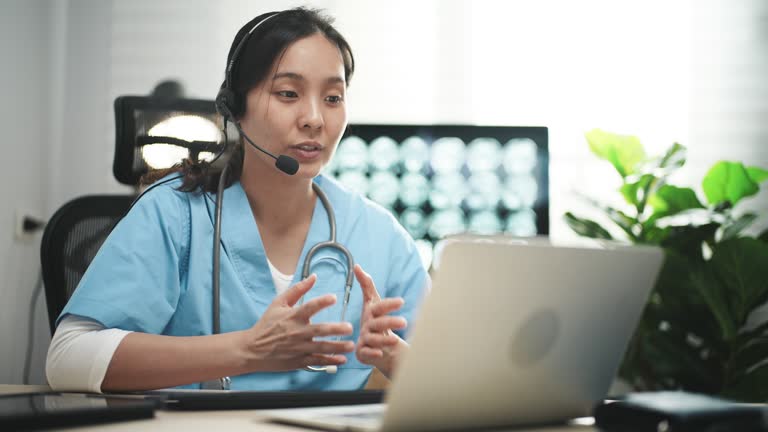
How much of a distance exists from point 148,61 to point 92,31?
0.24m

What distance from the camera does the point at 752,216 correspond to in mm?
2387

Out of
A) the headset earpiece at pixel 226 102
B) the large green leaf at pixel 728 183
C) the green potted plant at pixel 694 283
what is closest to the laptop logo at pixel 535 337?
the headset earpiece at pixel 226 102

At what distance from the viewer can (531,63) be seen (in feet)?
9.33

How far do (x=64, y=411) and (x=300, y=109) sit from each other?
740 mm

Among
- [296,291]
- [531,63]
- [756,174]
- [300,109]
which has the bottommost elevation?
[296,291]

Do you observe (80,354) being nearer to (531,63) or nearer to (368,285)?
(368,285)

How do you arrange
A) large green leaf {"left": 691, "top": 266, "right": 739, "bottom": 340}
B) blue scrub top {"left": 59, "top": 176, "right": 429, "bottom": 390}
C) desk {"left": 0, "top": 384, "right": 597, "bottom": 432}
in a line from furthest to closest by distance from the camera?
large green leaf {"left": 691, "top": 266, "right": 739, "bottom": 340}
blue scrub top {"left": 59, "top": 176, "right": 429, "bottom": 390}
desk {"left": 0, "top": 384, "right": 597, "bottom": 432}

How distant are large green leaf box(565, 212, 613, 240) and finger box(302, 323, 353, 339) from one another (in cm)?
165

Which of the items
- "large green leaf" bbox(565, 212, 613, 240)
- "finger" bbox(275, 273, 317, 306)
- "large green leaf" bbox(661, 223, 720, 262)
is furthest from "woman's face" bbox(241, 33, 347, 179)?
"large green leaf" bbox(661, 223, 720, 262)

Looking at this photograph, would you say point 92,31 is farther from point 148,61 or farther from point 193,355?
point 193,355

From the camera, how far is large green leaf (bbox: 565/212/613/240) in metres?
2.40

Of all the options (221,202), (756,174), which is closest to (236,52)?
(221,202)

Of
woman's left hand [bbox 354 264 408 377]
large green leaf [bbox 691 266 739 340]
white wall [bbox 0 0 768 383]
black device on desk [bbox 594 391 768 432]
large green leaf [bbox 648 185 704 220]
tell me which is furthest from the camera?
white wall [bbox 0 0 768 383]

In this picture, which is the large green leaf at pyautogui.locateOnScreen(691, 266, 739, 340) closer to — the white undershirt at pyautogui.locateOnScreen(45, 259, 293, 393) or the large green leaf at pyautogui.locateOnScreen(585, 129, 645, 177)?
the large green leaf at pyautogui.locateOnScreen(585, 129, 645, 177)
